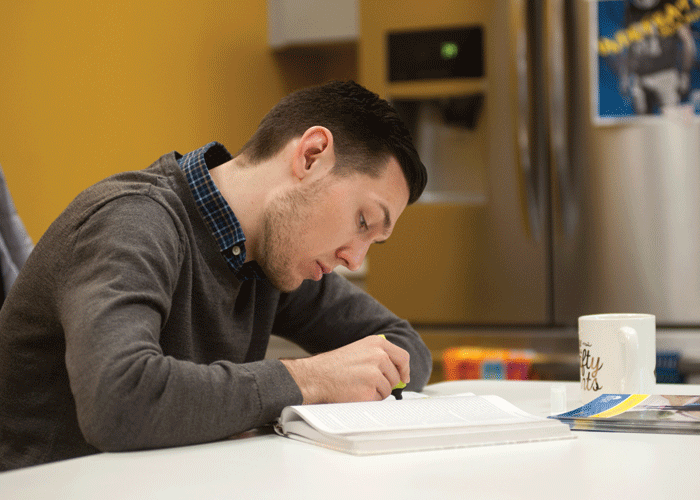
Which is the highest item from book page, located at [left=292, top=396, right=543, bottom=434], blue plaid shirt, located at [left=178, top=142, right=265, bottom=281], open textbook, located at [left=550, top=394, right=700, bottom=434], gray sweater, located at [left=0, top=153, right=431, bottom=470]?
blue plaid shirt, located at [left=178, top=142, right=265, bottom=281]

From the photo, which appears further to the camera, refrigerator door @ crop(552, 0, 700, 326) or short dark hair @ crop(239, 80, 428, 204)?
refrigerator door @ crop(552, 0, 700, 326)

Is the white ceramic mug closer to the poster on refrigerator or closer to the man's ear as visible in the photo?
the man's ear

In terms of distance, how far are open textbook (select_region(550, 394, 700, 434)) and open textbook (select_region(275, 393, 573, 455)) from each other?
5 cm

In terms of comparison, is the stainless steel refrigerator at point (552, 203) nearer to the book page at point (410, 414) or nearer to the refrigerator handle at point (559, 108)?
the refrigerator handle at point (559, 108)

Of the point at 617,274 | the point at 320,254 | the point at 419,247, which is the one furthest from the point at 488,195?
the point at 320,254

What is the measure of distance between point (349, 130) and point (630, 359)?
0.49 meters

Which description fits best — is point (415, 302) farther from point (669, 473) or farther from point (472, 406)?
point (669, 473)

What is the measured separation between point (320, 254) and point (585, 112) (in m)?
1.26

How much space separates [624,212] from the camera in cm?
209

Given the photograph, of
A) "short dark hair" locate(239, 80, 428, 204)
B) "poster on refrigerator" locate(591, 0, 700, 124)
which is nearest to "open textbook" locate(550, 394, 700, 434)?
"short dark hair" locate(239, 80, 428, 204)

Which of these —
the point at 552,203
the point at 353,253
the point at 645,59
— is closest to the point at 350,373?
the point at 353,253

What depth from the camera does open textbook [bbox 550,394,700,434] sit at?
0.82m

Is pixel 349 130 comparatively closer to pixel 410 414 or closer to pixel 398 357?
pixel 398 357

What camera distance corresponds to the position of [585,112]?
211cm
